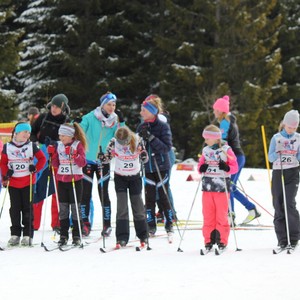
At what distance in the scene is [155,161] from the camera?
902cm

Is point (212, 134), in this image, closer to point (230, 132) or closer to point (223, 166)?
point (223, 166)

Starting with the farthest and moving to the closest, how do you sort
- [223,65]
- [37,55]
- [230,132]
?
[37,55]
[223,65]
[230,132]

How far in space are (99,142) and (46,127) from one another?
0.74 meters

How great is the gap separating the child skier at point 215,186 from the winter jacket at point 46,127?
2.28 metres

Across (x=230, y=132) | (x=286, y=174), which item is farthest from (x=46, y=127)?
(x=286, y=174)

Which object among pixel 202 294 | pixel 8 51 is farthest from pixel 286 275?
pixel 8 51

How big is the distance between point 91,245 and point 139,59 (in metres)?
24.4

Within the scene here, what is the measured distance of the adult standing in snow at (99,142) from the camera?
931 cm

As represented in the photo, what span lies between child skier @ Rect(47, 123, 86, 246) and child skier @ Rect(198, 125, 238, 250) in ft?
4.96

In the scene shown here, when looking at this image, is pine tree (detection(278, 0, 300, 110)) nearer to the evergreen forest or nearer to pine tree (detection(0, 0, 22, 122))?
the evergreen forest

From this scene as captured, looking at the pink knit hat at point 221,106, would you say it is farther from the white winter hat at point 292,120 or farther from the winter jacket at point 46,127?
the winter jacket at point 46,127

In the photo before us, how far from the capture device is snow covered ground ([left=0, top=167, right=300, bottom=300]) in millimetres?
5801

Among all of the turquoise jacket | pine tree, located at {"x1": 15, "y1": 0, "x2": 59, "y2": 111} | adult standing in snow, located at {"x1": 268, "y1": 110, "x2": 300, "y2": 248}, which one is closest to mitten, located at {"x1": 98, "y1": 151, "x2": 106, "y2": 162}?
the turquoise jacket

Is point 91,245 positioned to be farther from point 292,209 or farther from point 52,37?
point 52,37
